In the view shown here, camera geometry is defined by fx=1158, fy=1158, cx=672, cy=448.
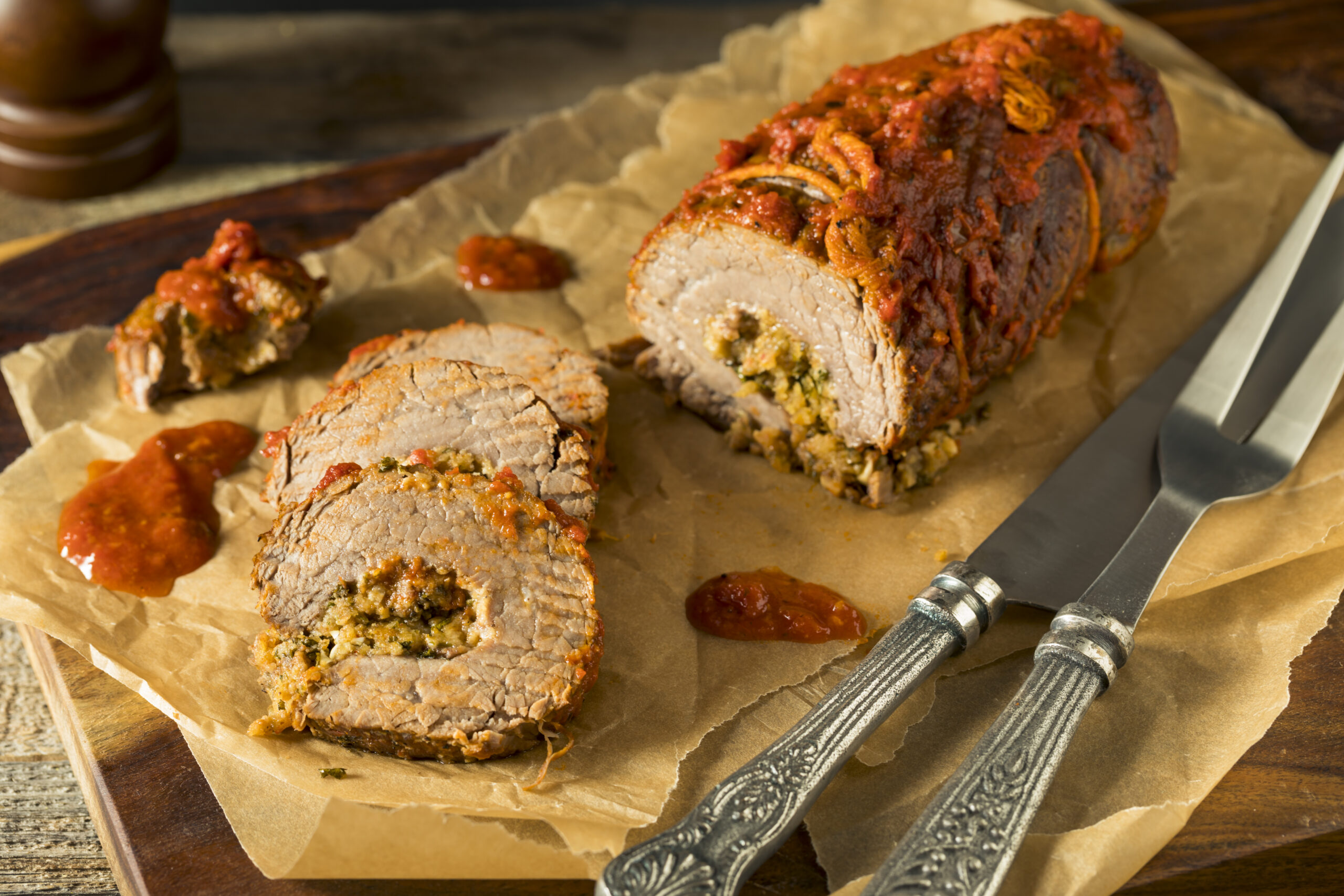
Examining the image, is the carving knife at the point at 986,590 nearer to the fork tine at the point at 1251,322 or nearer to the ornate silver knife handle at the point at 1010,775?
the fork tine at the point at 1251,322

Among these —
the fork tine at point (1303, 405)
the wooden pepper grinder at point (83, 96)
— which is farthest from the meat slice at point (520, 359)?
the fork tine at point (1303, 405)

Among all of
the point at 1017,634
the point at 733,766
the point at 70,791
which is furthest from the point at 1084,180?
the point at 70,791

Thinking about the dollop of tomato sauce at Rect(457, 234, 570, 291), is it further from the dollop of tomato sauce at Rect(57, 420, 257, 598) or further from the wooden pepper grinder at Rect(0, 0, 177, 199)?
the wooden pepper grinder at Rect(0, 0, 177, 199)

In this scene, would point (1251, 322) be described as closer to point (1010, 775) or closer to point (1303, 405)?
point (1303, 405)

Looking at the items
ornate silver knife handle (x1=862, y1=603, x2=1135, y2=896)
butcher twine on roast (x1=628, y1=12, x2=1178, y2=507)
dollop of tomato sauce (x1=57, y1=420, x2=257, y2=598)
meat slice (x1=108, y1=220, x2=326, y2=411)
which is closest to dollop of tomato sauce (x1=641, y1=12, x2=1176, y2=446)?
butcher twine on roast (x1=628, y1=12, x2=1178, y2=507)

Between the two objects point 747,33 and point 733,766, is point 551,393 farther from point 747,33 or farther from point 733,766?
point 747,33

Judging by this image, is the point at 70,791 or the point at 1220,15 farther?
the point at 1220,15

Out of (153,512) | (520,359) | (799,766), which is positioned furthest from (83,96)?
(799,766)
